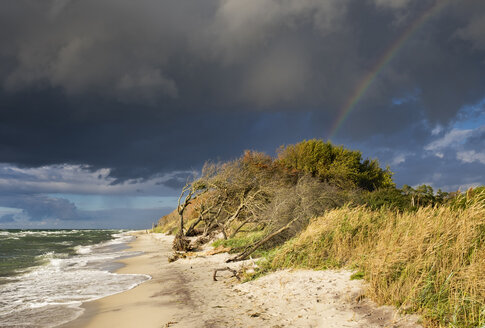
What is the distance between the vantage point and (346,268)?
8586 mm

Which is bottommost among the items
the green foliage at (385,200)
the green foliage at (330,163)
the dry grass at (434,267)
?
the dry grass at (434,267)

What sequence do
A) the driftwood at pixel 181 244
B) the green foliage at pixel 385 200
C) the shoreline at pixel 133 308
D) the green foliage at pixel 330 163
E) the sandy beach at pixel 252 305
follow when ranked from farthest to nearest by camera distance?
the green foliage at pixel 330 163 < the driftwood at pixel 181 244 < the green foliage at pixel 385 200 < the shoreline at pixel 133 308 < the sandy beach at pixel 252 305

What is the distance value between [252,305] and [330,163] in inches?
1093

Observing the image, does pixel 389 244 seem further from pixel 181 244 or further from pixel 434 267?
pixel 181 244

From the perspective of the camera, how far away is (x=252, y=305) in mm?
7926

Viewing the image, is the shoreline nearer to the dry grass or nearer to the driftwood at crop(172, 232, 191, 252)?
the dry grass

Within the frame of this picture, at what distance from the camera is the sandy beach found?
20.9 ft

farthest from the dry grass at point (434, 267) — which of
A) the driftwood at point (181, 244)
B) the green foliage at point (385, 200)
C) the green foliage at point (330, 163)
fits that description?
the green foliage at point (330, 163)

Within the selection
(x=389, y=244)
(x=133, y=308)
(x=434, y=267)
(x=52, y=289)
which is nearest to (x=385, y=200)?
(x=389, y=244)

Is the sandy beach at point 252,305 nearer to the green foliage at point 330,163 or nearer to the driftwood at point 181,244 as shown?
the driftwood at point 181,244

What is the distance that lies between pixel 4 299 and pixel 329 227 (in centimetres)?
1076

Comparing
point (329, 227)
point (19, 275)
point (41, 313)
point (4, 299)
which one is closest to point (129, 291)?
point (41, 313)

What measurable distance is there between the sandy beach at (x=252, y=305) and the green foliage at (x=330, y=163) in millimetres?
20471

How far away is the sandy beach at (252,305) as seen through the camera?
6.38 meters
